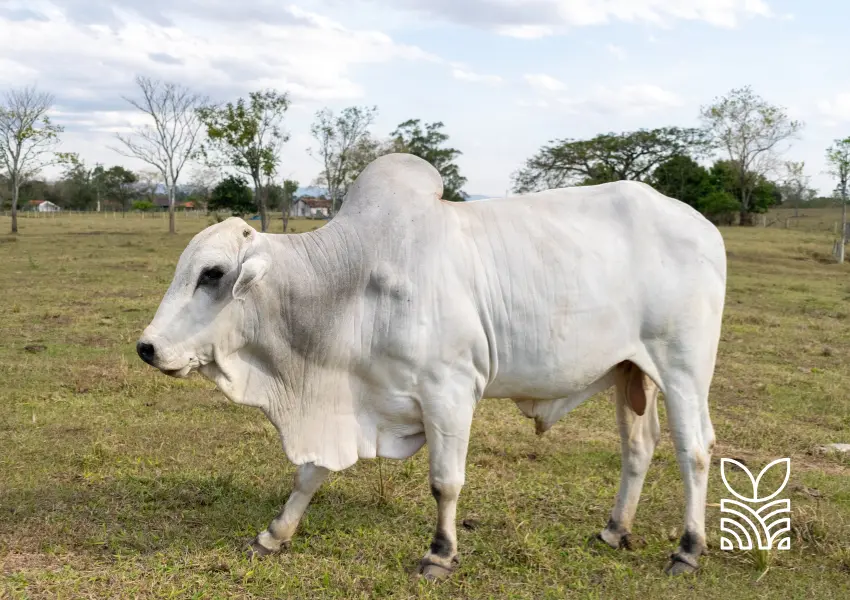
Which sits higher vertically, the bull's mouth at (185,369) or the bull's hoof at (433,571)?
the bull's mouth at (185,369)

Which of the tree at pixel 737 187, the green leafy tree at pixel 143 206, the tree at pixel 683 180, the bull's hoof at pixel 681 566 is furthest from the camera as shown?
the green leafy tree at pixel 143 206

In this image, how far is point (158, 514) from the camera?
4.22 metres

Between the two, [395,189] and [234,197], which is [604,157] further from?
[395,189]

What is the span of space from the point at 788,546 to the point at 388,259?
2.38 metres

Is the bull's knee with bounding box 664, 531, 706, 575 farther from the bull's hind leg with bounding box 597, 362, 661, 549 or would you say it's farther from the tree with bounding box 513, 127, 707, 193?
the tree with bounding box 513, 127, 707, 193

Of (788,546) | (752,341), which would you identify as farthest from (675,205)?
(752,341)

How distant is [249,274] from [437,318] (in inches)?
31.6

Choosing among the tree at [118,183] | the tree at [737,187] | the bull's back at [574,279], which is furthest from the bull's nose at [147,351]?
the tree at [118,183]

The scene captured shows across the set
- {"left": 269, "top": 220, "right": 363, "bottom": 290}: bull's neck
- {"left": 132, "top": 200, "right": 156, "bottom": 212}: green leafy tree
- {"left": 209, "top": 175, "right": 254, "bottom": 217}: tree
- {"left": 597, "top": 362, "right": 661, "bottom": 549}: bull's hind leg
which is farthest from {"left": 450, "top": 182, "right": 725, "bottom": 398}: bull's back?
{"left": 132, "top": 200, "right": 156, "bottom": 212}: green leafy tree

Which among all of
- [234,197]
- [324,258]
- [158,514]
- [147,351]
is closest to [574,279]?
[324,258]

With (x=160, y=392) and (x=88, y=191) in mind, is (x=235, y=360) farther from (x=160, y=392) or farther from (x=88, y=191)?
(x=88, y=191)

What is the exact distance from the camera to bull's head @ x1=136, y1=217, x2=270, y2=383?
3260mm

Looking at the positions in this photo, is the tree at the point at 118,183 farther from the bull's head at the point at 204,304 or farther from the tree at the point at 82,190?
the bull's head at the point at 204,304

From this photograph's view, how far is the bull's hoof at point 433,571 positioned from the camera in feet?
11.8
